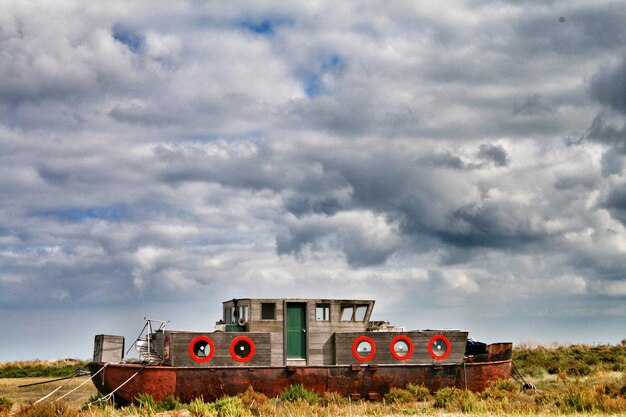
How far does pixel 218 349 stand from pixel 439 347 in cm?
872

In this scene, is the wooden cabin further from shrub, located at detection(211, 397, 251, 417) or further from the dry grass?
shrub, located at detection(211, 397, 251, 417)

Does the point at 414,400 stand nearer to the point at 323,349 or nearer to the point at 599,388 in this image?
the point at 323,349

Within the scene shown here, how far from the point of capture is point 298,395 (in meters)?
24.0

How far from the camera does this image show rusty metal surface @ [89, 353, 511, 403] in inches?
937

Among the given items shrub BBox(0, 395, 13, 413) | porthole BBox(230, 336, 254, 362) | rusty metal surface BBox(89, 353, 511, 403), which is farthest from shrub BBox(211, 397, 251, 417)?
shrub BBox(0, 395, 13, 413)

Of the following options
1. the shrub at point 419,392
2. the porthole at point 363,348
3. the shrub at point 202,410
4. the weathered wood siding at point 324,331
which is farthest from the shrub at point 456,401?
the shrub at point 202,410

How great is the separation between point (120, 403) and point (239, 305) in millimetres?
5586

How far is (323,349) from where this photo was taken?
25859 mm

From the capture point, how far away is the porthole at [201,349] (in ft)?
79.9

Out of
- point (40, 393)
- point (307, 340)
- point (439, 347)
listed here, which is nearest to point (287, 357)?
point (307, 340)

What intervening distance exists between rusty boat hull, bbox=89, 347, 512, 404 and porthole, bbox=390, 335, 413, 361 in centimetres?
42

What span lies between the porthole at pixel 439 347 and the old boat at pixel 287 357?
39 millimetres

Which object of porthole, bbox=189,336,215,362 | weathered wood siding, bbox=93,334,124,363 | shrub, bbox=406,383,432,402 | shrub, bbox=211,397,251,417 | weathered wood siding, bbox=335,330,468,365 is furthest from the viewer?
weathered wood siding, bbox=93,334,124,363

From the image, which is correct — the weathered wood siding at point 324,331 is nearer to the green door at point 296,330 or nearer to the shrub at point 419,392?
the green door at point 296,330
